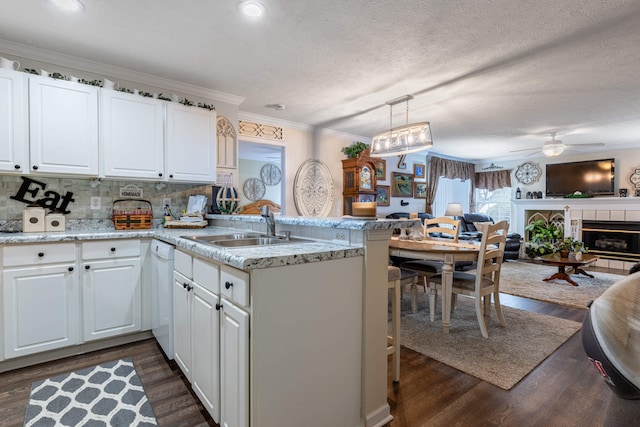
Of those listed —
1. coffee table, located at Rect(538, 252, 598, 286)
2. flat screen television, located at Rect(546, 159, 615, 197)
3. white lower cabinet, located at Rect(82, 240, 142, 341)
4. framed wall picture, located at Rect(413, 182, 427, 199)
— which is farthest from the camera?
framed wall picture, located at Rect(413, 182, 427, 199)

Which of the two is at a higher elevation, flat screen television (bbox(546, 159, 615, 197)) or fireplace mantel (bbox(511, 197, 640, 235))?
flat screen television (bbox(546, 159, 615, 197))

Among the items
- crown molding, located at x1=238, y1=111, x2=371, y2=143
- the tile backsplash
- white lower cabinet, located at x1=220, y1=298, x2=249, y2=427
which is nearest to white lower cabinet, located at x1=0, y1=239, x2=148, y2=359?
the tile backsplash

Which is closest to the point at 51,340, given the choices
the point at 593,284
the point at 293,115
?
the point at 293,115

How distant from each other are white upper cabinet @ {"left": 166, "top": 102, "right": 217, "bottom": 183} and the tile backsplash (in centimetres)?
33

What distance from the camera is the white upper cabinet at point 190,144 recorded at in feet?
9.95

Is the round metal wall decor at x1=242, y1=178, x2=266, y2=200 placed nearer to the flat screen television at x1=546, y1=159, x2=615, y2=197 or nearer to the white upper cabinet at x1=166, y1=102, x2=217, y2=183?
the white upper cabinet at x1=166, y1=102, x2=217, y2=183

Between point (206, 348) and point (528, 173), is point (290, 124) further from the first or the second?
point (528, 173)

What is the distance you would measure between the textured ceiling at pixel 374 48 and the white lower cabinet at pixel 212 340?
1.68m

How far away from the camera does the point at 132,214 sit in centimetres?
294

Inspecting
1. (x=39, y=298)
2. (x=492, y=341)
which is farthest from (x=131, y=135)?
(x=492, y=341)

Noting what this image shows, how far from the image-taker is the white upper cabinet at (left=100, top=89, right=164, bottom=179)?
2.70 m

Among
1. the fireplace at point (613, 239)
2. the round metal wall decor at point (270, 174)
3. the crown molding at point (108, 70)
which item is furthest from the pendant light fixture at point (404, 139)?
the fireplace at point (613, 239)

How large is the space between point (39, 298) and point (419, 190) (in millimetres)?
6588

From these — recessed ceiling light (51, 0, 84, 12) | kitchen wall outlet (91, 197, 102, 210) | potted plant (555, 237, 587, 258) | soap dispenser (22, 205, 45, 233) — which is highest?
recessed ceiling light (51, 0, 84, 12)
